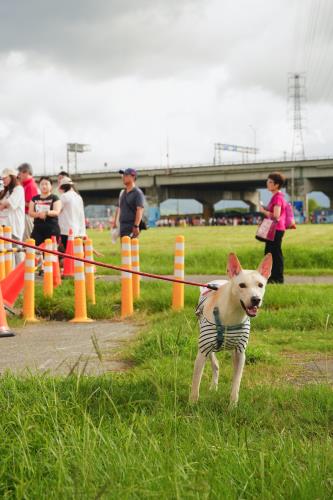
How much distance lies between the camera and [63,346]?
7.85 m

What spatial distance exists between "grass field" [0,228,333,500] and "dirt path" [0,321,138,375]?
0.58 m

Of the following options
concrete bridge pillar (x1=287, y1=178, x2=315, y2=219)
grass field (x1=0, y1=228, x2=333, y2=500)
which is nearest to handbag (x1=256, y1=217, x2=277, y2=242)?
grass field (x1=0, y1=228, x2=333, y2=500)

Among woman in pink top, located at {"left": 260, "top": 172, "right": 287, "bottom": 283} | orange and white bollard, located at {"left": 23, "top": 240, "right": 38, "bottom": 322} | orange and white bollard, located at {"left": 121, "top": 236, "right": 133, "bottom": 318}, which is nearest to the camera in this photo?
orange and white bollard, located at {"left": 23, "top": 240, "right": 38, "bottom": 322}

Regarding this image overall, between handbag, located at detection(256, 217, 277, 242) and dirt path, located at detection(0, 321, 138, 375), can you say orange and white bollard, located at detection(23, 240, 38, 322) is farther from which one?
handbag, located at detection(256, 217, 277, 242)

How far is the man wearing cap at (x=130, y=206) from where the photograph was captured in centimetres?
1289

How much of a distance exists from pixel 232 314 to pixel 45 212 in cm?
982

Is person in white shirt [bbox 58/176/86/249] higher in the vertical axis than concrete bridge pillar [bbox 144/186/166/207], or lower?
lower

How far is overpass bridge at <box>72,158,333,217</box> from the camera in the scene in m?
90.8

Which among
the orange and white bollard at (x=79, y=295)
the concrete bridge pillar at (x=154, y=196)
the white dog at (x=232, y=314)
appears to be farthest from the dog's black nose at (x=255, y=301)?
the concrete bridge pillar at (x=154, y=196)

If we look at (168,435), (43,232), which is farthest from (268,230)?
(168,435)

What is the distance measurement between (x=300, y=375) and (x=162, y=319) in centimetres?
354

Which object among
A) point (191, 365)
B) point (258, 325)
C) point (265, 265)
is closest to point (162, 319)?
point (258, 325)

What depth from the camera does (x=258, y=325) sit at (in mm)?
8828

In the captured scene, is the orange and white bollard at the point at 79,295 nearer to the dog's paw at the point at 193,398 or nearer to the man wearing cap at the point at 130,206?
the man wearing cap at the point at 130,206
